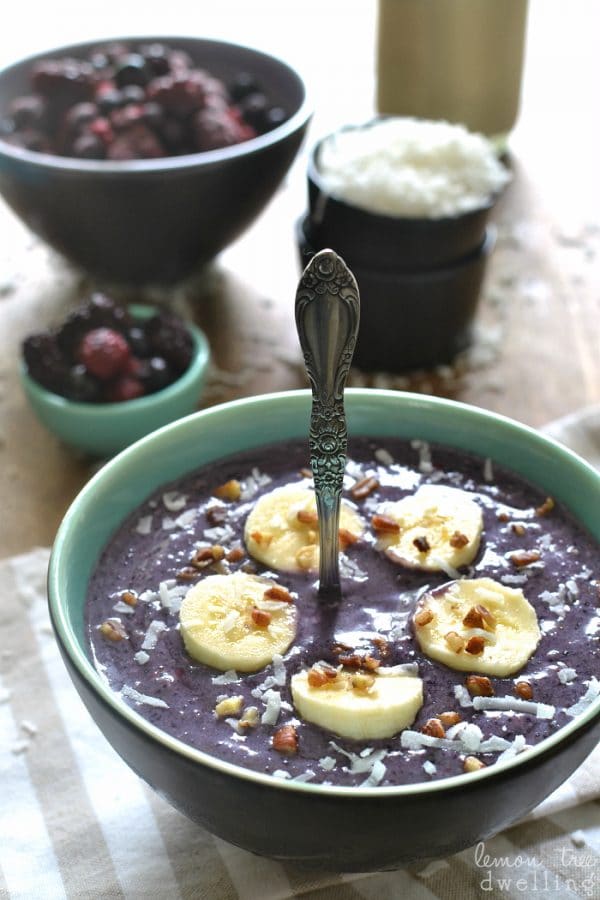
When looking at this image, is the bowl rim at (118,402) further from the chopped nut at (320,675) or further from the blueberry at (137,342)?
the chopped nut at (320,675)

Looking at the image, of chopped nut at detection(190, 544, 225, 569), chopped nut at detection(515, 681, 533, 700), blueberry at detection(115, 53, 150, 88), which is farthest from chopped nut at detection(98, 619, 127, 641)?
blueberry at detection(115, 53, 150, 88)

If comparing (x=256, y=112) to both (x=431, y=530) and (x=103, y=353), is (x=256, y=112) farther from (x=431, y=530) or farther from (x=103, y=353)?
(x=431, y=530)

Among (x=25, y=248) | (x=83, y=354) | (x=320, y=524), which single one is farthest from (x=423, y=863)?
(x=25, y=248)

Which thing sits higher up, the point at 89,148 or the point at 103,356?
the point at 89,148

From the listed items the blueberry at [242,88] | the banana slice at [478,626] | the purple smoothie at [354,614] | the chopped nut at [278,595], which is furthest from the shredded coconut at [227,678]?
the blueberry at [242,88]

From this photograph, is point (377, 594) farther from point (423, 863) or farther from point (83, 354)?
point (83, 354)

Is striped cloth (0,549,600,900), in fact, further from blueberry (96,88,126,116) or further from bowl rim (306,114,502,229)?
blueberry (96,88,126,116)

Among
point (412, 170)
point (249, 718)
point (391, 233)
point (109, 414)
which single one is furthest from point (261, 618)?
point (412, 170)
